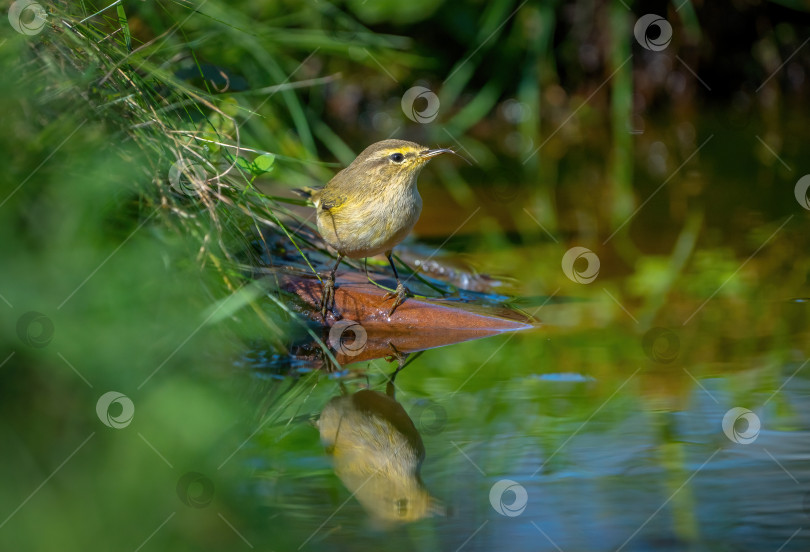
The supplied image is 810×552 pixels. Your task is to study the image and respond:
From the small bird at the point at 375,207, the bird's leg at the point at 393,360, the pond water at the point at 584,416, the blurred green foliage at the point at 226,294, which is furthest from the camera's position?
the small bird at the point at 375,207

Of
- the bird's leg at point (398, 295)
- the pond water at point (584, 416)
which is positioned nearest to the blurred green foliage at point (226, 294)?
the pond water at point (584, 416)

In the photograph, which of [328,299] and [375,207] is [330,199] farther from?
[328,299]

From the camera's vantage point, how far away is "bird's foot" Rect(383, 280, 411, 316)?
446 cm

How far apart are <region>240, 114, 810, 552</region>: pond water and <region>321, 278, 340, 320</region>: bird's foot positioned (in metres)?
0.46

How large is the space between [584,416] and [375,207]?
155cm

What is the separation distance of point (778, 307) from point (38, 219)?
3001mm

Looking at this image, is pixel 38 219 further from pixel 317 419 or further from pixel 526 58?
pixel 526 58

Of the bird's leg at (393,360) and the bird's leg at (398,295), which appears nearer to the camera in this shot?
the bird's leg at (393,360)

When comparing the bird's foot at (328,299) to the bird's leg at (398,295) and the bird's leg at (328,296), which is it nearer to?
the bird's leg at (328,296)

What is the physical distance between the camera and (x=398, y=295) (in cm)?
446

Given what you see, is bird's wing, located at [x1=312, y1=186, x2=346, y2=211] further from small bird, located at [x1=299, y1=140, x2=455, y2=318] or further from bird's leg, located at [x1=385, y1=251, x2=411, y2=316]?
bird's leg, located at [x1=385, y1=251, x2=411, y2=316]

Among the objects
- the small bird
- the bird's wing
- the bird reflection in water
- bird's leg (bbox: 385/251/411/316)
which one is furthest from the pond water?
the bird's wing

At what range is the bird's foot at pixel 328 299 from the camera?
4.41m

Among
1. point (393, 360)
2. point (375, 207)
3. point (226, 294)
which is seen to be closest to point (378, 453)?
point (393, 360)
